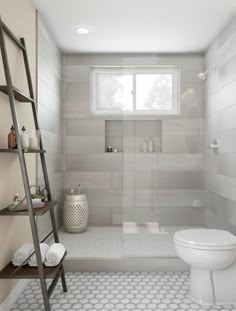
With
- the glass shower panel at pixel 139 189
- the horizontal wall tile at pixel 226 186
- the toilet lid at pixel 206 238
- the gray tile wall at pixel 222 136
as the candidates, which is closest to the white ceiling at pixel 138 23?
the gray tile wall at pixel 222 136

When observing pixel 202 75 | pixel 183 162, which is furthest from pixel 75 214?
pixel 202 75

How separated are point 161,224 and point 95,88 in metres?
2.11

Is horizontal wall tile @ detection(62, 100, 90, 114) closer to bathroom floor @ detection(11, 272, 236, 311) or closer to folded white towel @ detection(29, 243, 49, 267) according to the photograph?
bathroom floor @ detection(11, 272, 236, 311)

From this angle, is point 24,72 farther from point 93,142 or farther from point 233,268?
point 233,268

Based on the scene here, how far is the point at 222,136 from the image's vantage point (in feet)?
10.2

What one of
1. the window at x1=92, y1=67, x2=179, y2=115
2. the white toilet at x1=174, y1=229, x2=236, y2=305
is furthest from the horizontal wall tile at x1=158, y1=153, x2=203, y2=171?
the white toilet at x1=174, y1=229, x2=236, y2=305

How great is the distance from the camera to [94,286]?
8.42ft

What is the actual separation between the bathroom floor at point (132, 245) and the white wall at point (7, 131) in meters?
0.67

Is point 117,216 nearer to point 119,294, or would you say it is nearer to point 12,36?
point 119,294

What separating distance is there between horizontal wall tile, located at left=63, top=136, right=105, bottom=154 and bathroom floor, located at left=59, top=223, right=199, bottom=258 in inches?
49.7

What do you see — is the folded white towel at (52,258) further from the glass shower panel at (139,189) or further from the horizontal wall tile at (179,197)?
the horizontal wall tile at (179,197)

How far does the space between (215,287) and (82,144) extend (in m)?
2.52

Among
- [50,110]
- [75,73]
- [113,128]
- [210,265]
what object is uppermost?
[75,73]

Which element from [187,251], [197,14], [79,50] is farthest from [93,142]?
[187,251]
